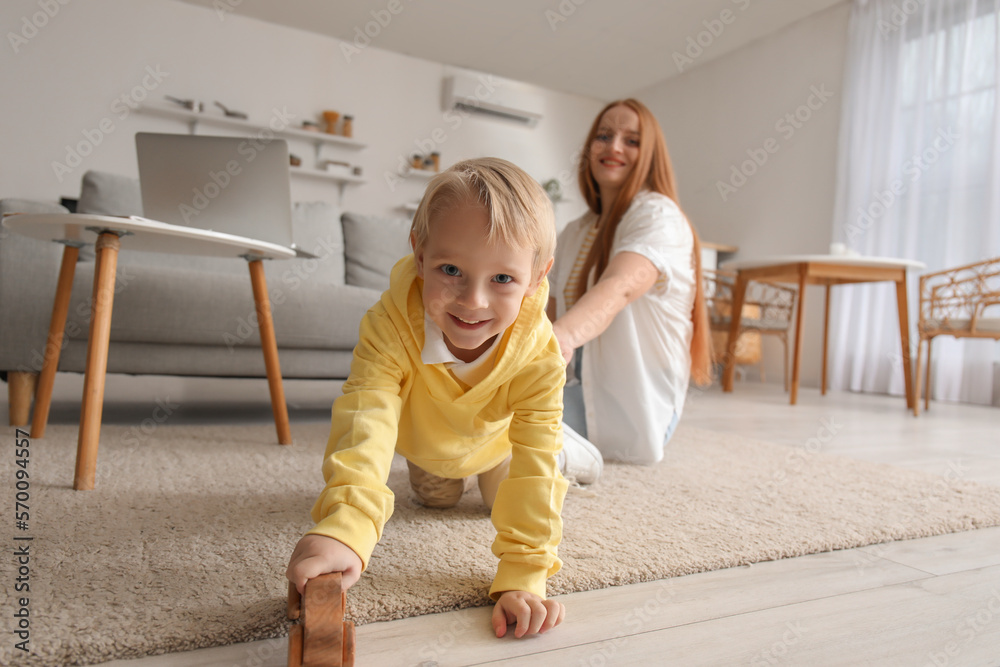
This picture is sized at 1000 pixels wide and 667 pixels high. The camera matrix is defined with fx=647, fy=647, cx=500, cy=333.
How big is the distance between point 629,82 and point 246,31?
311cm

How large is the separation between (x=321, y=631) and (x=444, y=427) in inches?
13.9

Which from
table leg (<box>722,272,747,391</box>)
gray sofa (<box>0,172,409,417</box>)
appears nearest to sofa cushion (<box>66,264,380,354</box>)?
gray sofa (<box>0,172,409,417</box>)

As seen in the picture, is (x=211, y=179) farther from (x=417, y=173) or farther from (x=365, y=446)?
(x=417, y=173)

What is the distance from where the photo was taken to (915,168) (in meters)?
3.70

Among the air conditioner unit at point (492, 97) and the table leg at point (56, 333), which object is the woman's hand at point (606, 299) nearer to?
the table leg at point (56, 333)

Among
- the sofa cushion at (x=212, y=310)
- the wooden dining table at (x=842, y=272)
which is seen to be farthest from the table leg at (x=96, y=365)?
the wooden dining table at (x=842, y=272)

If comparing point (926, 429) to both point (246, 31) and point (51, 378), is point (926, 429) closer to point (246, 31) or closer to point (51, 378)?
point (51, 378)

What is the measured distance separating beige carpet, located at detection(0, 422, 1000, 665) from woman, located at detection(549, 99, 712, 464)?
0.42 feet

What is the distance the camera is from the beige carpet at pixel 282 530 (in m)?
0.61

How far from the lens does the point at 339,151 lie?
5.01m

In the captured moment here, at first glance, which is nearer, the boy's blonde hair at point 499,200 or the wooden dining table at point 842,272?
the boy's blonde hair at point 499,200

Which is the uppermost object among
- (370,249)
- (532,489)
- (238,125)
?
(238,125)


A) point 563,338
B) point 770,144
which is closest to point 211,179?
point 563,338

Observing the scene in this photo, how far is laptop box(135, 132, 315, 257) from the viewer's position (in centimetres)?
136
